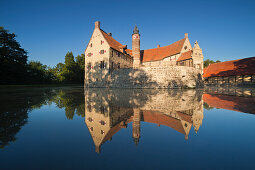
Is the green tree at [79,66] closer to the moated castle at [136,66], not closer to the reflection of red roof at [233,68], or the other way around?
the moated castle at [136,66]

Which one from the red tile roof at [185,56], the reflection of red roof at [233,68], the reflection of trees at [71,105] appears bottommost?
the reflection of trees at [71,105]

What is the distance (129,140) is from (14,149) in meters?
1.86

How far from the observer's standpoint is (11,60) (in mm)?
30188

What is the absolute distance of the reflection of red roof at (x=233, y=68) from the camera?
26.1 m

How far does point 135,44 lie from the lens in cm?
2777

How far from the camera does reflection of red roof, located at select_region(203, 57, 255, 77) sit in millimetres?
26095

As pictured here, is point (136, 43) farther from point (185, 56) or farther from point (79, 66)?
point (79, 66)

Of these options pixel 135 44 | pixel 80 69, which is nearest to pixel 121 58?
pixel 135 44

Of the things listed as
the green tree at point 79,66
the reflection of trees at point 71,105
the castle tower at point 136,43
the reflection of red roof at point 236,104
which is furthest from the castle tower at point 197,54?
the green tree at point 79,66

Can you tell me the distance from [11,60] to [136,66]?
30801 mm

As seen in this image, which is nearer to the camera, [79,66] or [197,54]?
[197,54]

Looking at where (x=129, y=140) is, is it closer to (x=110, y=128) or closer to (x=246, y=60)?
(x=110, y=128)

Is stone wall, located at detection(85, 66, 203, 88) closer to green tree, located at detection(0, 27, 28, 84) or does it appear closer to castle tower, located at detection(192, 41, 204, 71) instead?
castle tower, located at detection(192, 41, 204, 71)

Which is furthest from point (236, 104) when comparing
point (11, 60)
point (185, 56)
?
point (11, 60)
